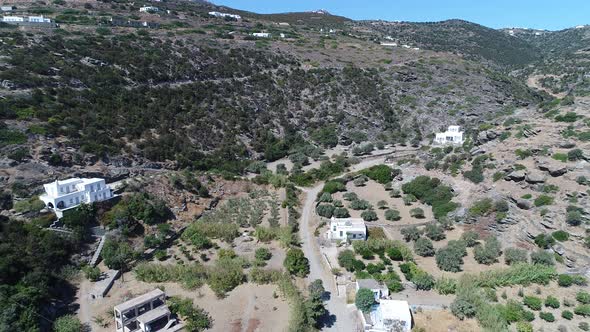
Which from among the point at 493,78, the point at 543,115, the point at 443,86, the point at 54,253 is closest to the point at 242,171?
the point at 54,253

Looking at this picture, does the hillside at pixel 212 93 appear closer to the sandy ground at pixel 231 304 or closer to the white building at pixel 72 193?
the white building at pixel 72 193

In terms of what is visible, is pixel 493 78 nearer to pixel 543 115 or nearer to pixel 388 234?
pixel 543 115

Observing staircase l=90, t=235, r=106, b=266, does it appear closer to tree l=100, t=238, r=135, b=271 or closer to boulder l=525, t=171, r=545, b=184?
tree l=100, t=238, r=135, b=271

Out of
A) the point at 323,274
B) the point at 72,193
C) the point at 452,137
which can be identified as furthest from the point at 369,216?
the point at 452,137

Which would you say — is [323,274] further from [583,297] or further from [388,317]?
[583,297]

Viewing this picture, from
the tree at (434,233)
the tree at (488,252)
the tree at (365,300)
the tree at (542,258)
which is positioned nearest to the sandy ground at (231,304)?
the tree at (365,300)
